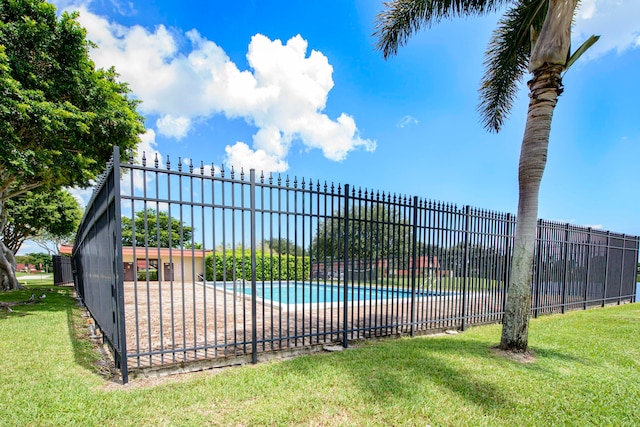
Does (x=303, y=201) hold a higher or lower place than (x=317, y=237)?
higher

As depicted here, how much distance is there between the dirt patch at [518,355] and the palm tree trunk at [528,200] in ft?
0.28

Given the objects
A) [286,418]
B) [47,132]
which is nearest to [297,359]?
[286,418]

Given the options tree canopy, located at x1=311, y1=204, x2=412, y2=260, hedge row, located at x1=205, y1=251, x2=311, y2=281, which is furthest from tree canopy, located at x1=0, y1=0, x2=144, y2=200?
tree canopy, located at x1=311, y1=204, x2=412, y2=260

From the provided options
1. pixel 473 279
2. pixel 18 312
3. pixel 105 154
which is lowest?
pixel 18 312

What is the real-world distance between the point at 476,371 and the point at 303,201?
129 inches

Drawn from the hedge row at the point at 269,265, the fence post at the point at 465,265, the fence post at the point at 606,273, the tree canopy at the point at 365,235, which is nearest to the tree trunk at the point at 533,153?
the fence post at the point at 465,265

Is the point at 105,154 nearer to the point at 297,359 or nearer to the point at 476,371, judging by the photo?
the point at 297,359

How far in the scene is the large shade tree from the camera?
7.00 metres

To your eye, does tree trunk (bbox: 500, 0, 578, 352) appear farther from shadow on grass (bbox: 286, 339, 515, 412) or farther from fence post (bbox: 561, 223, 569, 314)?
fence post (bbox: 561, 223, 569, 314)

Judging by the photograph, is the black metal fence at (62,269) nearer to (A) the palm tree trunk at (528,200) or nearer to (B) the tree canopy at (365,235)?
(B) the tree canopy at (365,235)

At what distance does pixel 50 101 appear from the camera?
25.8ft

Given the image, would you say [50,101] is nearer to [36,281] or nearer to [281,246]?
[281,246]

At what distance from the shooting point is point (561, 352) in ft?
16.5

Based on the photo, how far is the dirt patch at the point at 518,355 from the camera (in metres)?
4.59
